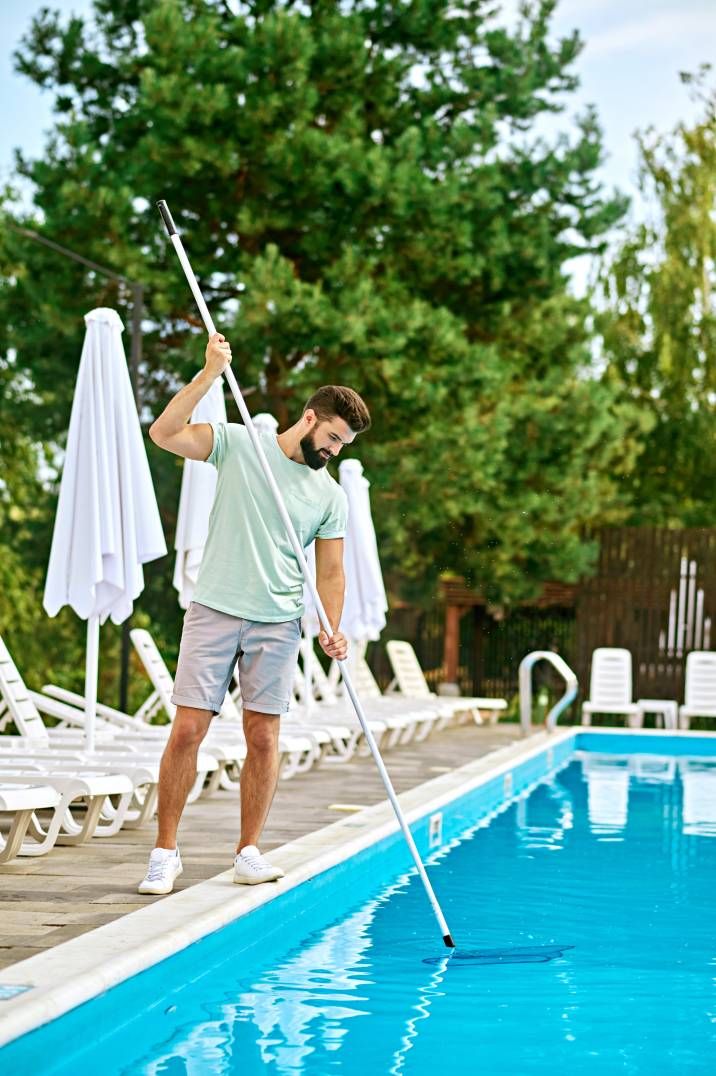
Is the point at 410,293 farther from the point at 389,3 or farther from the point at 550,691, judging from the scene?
the point at 550,691

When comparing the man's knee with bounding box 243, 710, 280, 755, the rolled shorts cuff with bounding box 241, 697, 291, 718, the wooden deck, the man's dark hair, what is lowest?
the wooden deck

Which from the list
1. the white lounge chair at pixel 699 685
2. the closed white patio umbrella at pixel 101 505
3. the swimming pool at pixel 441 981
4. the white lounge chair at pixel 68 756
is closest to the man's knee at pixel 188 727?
the swimming pool at pixel 441 981

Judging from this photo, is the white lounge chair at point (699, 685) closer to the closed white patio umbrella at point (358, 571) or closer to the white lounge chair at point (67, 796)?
the closed white patio umbrella at point (358, 571)

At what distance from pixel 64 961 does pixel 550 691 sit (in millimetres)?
17614

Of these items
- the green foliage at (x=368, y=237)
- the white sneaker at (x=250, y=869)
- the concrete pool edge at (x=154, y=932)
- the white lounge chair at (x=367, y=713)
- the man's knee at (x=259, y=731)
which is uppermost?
the green foliage at (x=368, y=237)

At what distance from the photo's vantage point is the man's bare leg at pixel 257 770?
4.62 m

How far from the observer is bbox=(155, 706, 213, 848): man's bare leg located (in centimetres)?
446

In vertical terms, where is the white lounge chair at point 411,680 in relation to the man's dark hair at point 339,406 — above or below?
below

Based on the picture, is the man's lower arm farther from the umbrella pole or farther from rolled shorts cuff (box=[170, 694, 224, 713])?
the umbrella pole

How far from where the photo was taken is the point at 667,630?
718 inches

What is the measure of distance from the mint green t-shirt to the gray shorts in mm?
50

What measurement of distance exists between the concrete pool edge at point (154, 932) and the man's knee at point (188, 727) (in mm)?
447

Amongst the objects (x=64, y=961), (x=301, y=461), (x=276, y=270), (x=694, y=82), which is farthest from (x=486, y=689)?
(x=64, y=961)

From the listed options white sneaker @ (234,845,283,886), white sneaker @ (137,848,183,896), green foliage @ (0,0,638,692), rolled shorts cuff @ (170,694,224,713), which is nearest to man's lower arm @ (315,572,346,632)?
rolled shorts cuff @ (170,694,224,713)
